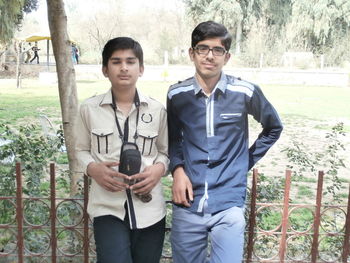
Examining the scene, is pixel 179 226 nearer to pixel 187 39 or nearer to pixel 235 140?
pixel 235 140

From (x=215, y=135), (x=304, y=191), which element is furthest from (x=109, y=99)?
(x=304, y=191)

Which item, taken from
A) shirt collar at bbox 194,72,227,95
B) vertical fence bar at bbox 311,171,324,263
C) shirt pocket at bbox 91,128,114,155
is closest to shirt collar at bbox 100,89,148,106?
shirt pocket at bbox 91,128,114,155

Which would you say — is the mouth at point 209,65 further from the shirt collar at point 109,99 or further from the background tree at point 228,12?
the background tree at point 228,12

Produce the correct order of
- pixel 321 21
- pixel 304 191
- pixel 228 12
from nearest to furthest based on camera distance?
1. pixel 304 191
2. pixel 321 21
3. pixel 228 12

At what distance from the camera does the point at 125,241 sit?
5.86ft

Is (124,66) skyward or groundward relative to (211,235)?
skyward

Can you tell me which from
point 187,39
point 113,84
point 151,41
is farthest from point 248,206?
point 151,41

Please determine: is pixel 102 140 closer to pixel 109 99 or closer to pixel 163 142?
pixel 109 99

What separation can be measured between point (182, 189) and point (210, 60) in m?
0.57

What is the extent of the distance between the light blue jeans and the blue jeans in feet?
0.28

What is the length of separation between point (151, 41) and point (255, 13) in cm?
914

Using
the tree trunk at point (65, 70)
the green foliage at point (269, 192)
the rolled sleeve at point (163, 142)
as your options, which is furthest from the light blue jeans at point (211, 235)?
the tree trunk at point (65, 70)

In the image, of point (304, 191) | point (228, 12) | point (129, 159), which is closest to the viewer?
point (129, 159)

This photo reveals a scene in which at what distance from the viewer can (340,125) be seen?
322 cm
